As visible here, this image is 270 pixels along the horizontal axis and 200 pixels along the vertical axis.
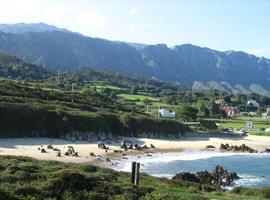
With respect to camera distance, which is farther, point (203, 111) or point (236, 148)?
point (203, 111)

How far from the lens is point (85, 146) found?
73.9 meters

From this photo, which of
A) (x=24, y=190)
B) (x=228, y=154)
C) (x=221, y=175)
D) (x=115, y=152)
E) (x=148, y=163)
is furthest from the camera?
(x=228, y=154)

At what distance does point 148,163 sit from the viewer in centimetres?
6506

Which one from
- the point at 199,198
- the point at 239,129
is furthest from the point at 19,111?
the point at 239,129

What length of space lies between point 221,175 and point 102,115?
137 ft

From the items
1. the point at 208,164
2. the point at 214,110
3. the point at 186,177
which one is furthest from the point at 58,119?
the point at 214,110

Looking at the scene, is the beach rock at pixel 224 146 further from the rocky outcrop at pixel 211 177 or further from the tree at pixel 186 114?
the rocky outcrop at pixel 211 177

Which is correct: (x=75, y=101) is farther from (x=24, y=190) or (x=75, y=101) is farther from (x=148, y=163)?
(x=24, y=190)

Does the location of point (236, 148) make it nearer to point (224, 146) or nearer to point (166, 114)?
point (224, 146)

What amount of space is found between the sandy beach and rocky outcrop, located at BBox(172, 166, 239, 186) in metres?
16.1

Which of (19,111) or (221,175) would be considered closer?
(221,175)

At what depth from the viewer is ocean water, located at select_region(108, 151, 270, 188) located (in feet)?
187

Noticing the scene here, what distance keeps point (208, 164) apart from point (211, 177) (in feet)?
63.1

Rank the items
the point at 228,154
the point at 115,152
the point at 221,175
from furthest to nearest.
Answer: the point at 228,154
the point at 115,152
the point at 221,175
